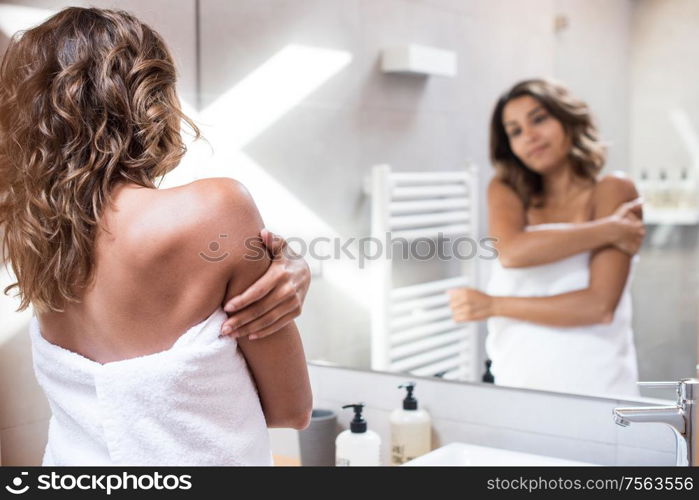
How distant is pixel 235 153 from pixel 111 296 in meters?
0.86

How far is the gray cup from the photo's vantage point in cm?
172

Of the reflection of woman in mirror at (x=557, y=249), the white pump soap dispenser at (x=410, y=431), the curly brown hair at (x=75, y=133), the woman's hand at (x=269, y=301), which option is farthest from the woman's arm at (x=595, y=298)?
the curly brown hair at (x=75, y=133)

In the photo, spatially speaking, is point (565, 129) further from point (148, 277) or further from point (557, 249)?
point (148, 277)

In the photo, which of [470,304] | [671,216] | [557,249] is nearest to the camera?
[671,216]

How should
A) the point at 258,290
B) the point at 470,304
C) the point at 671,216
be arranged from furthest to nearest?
the point at 470,304 < the point at 671,216 < the point at 258,290

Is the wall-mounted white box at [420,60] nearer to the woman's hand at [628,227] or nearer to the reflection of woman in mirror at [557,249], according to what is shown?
the reflection of woman in mirror at [557,249]

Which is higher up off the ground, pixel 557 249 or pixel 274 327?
pixel 557 249

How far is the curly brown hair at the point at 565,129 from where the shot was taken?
1.49 m

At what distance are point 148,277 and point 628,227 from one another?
905mm

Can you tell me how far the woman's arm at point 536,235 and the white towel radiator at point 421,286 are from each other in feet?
0.18

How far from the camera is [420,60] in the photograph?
169 centimetres

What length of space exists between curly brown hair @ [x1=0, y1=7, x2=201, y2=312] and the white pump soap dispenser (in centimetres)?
78

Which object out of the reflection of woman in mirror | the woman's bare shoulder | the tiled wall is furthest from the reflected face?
the woman's bare shoulder

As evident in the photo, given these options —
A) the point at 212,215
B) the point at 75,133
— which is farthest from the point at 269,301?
the point at 75,133
